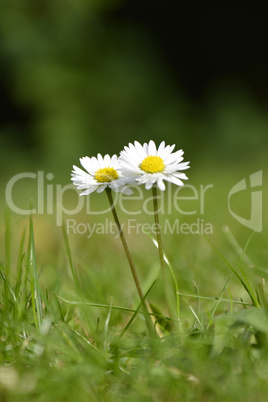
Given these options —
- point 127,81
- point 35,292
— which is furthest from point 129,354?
point 127,81

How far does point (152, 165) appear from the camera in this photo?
958mm

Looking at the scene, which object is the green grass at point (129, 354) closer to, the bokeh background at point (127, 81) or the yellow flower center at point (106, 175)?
the yellow flower center at point (106, 175)

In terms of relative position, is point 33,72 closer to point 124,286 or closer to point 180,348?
point 124,286

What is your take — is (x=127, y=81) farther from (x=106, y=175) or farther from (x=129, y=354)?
(x=129, y=354)

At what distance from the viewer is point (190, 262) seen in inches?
65.1

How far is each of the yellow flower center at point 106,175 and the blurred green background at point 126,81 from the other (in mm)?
3642

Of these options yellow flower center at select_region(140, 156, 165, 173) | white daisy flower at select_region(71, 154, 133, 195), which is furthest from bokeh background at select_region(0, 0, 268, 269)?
yellow flower center at select_region(140, 156, 165, 173)

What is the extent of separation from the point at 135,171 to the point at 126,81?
4259 millimetres

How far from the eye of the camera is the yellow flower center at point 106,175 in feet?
3.31

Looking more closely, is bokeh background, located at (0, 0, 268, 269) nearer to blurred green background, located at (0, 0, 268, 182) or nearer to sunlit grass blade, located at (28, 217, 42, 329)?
blurred green background, located at (0, 0, 268, 182)

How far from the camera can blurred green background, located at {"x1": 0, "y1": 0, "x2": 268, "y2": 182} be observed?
4793mm

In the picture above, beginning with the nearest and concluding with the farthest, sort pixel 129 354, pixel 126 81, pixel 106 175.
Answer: pixel 129 354, pixel 106 175, pixel 126 81

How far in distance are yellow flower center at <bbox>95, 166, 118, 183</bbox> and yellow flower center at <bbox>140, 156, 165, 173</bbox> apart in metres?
0.07

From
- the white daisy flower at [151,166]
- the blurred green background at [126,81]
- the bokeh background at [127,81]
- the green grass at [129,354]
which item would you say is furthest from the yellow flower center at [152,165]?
the blurred green background at [126,81]
